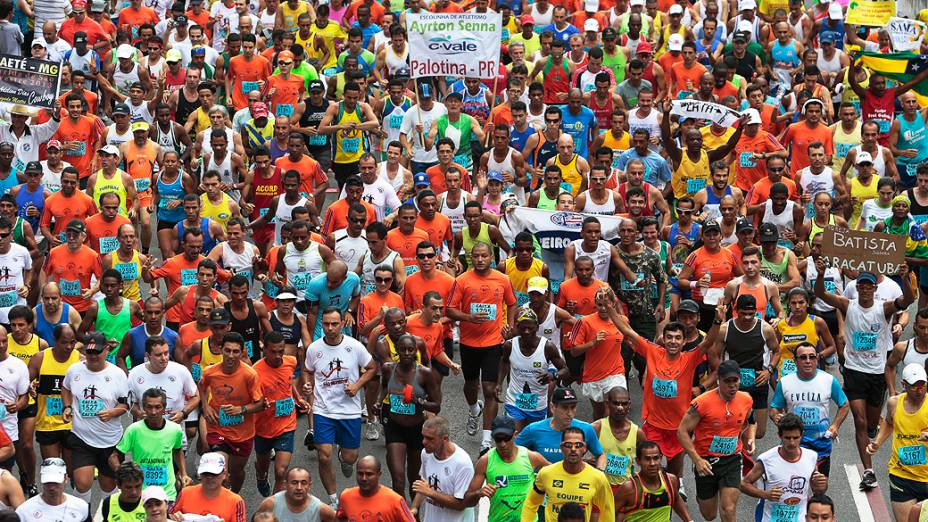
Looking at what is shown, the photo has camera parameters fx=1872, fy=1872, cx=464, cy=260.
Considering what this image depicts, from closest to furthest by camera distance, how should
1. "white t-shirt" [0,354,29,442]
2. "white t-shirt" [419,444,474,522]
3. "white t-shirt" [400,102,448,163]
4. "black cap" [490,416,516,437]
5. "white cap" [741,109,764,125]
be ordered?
1. "black cap" [490,416,516,437]
2. "white t-shirt" [419,444,474,522]
3. "white t-shirt" [0,354,29,442]
4. "white cap" [741,109,764,125]
5. "white t-shirt" [400,102,448,163]

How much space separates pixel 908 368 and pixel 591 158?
8319 millimetres

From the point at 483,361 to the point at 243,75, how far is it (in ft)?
28.4

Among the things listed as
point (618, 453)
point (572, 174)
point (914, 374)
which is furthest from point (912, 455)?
point (572, 174)

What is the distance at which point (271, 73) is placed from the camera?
2636 centimetres

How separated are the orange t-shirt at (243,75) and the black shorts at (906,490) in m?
12.2

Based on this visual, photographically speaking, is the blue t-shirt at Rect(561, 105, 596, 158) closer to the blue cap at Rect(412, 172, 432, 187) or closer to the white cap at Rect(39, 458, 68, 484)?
the blue cap at Rect(412, 172, 432, 187)

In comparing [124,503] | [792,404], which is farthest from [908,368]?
[124,503]

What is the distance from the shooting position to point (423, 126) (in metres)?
23.9

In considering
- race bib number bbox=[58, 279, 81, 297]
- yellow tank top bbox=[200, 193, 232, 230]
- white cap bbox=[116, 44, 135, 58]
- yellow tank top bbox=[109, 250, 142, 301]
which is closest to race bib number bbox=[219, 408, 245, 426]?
yellow tank top bbox=[109, 250, 142, 301]

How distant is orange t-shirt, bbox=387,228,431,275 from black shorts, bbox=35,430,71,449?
13.9 ft

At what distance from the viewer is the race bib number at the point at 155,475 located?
52.2 ft

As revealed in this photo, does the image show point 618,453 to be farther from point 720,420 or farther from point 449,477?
point 449,477

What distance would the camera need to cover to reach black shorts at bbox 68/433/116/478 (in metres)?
17.1

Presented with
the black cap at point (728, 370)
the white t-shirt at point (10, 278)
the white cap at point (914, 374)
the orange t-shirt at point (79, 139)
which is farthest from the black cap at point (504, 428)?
the orange t-shirt at point (79, 139)
